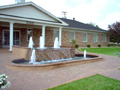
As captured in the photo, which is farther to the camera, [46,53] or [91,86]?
[46,53]

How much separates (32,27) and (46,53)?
31.6ft

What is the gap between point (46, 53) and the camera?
8445 mm

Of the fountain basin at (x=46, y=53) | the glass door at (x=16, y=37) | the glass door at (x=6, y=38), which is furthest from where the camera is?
the glass door at (x=16, y=37)

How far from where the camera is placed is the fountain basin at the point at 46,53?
26.8ft

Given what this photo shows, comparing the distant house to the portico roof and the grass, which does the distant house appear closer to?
the portico roof

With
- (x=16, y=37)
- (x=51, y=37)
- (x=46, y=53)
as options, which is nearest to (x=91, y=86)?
(x=46, y=53)

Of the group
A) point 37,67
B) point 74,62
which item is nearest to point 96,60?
point 74,62

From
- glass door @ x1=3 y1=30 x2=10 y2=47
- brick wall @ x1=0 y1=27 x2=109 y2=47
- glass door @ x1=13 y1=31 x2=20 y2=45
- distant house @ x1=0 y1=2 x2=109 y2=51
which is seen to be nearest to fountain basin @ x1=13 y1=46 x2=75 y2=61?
distant house @ x1=0 y1=2 x2=109 y2=51

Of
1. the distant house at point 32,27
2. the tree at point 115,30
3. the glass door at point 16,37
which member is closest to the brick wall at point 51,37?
the distant house at point 32,27

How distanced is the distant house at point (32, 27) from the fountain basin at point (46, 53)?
3842mm

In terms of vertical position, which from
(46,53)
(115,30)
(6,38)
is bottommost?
(46,53)

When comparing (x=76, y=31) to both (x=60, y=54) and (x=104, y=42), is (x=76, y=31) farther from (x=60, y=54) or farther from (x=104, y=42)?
(x=60, y=54)

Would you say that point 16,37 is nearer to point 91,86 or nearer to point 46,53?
point 46,53

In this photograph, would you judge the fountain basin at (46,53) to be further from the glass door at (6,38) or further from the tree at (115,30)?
the tree at (115,30)
